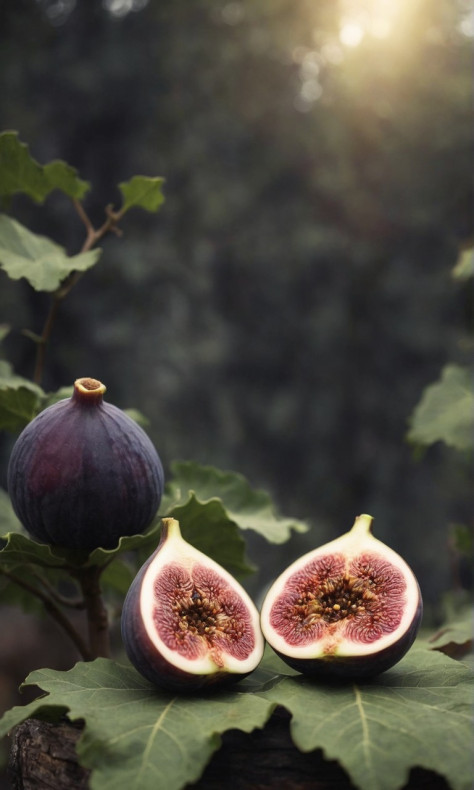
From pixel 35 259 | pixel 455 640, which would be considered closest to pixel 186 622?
pixel 455 640

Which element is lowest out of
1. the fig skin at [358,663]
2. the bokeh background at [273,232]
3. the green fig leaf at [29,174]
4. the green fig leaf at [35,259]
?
the fig skin at [358,663]

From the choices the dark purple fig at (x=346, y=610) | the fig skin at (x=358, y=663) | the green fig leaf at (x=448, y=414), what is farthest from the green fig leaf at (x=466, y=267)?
the fig skin at (x=358, y=663)

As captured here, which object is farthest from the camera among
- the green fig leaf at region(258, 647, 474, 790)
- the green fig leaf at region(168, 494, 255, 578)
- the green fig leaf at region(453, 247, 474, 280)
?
the green fig leaf at region(453, 247, 474, 280)

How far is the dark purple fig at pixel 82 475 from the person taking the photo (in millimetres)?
1116

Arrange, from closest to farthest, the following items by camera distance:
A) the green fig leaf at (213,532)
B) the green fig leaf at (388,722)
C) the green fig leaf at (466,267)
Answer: the green fig leaf at (388,722)
the green fig leaf at (213,532)
the green fig leaf at (466,267)

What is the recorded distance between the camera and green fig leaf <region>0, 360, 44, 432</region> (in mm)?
1343

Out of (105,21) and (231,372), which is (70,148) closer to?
(105,21)

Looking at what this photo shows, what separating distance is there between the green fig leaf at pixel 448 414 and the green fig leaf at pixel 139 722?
0.92m

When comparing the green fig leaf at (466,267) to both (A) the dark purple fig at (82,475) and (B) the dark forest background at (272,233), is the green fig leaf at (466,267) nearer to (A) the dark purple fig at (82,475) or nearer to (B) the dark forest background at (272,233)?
(A) the dark purple fig at (82,475)

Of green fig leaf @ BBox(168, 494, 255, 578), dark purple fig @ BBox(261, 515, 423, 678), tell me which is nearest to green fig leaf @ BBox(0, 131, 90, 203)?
green fig leaf @ BBox(168, 494, 255, 578)

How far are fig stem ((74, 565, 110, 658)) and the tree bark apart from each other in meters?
0.24

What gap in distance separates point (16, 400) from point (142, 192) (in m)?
0.46

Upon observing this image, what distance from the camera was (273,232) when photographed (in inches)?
327

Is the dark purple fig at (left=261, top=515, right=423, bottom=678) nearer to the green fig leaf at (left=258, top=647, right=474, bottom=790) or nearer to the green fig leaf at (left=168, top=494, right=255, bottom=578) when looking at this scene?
the green fig leaf at (left=258, top=647, right=474, bottom=790)
